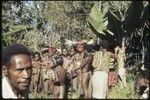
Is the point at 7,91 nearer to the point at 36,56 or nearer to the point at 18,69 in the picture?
the point at 18,69

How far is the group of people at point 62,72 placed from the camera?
2.55 metres

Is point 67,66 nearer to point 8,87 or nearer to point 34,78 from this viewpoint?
point 34,78

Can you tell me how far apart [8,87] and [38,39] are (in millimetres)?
7049

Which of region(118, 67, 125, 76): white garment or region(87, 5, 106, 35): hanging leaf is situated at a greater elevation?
region(87, 5, 106, 35): hanging leaf

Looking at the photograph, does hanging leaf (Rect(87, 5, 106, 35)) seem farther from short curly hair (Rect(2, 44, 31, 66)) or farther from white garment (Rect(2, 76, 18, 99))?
white garment (Rect(2, 76, 18, 99))

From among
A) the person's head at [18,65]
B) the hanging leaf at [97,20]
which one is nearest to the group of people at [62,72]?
the person's head at [18,65]

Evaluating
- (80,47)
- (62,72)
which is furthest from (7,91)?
(80,47)

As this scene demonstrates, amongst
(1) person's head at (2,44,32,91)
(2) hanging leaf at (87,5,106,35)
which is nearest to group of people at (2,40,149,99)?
(1) person's head at (2,44,32,91)

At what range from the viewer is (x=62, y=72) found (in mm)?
6809

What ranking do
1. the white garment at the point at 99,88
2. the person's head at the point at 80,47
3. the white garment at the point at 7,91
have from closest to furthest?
the white garment at the point at 7,91 → the white garment at the point at 99,88 → the person's head at the point at 80,47

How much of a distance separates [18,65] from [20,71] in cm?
4

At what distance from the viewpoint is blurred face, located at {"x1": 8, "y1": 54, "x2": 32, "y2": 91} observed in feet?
8.34

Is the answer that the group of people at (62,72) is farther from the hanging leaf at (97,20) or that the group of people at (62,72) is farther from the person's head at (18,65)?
the hanging leaf at (97,20)

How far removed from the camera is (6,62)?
259 cm
